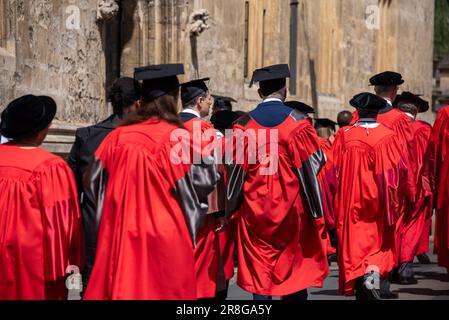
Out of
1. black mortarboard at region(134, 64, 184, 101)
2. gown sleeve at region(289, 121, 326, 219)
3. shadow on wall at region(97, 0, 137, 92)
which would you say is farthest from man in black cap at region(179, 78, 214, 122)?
shadow on wall at region(97, 0, 137, 92)

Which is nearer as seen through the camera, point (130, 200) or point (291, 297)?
point (130, 200)

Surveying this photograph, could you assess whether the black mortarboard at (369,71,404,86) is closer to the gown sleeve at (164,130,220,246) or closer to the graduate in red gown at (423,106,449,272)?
the graduate in red gown at (423,106,449,272)

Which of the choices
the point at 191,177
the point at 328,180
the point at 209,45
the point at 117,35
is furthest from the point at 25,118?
the point at 209,45

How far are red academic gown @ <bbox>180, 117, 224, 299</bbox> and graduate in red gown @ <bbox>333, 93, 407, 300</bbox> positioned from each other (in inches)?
103

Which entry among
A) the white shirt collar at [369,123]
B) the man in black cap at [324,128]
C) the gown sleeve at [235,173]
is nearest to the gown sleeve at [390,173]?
the white shirt collar at [369,123]

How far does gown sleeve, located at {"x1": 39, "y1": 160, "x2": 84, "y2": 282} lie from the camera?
6.29 meters

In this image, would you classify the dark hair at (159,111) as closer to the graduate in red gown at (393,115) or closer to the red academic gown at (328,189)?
the red academic gown at (328,189)

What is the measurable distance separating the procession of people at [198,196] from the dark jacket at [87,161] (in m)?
0.01

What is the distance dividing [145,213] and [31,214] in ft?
2.21

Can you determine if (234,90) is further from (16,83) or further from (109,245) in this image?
(109,245)
